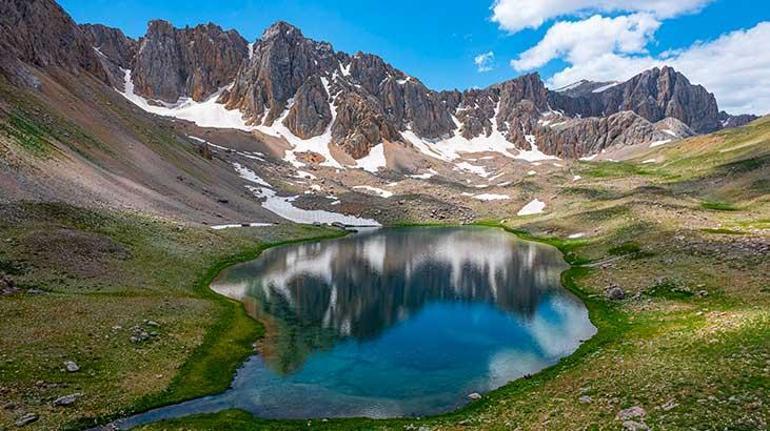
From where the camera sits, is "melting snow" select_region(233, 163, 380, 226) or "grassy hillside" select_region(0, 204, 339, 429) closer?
"grassy hillside" select_region(0, 204, 339, 429)

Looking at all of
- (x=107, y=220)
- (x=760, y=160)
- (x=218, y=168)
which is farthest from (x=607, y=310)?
(x=218, y=168)

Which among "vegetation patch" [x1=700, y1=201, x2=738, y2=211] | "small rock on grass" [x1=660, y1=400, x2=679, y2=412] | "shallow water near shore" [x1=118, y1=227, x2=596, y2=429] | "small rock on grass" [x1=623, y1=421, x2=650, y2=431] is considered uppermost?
"vegetation patch" [x1=700, y1=201, x2=738, y2=211]

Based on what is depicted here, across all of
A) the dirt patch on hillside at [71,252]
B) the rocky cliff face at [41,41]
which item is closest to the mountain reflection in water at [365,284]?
the dirt patch on hillside at [71,252]

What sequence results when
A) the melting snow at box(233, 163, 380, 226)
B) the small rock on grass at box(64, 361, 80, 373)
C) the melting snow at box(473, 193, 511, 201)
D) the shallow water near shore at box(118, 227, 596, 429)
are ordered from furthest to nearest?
the melting snow at box(473, 193, 511, 201) < the melting snow at box(233, 163, 380, 226) < the shallow water near shore at box(118, 227, 596, 429) < the small rock on grass at box(64, 361, 80, 373)

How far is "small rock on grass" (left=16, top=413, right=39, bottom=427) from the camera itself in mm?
26928

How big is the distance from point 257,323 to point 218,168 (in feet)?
430

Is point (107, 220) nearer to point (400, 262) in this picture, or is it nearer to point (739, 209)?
point (400, 262)

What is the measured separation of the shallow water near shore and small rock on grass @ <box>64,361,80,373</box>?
6.16 meters

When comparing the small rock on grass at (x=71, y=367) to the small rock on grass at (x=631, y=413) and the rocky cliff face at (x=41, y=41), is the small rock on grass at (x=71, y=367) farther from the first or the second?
the rocky cliff face at (x=41, y=41)

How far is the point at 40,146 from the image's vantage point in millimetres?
90812

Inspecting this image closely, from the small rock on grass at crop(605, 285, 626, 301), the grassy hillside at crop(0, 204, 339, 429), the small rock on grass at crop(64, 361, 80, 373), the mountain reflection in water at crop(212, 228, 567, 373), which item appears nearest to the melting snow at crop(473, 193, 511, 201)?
the mountain reflection in water at crop(212, 228, 567, 373)

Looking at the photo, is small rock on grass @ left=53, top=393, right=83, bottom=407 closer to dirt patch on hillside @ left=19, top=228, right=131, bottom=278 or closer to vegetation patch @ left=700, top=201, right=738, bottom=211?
dirt patch on hillside @ left=19, top=228, right=131, bottom=278

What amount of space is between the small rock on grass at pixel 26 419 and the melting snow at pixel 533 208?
490 feet

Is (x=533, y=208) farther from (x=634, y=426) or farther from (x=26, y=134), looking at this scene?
(x=634, y=426)
